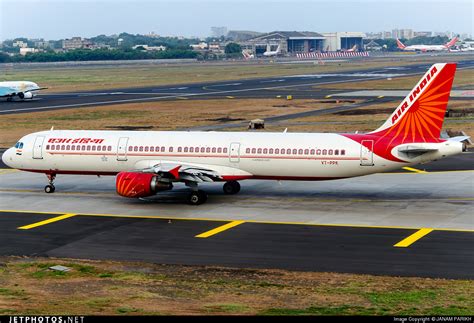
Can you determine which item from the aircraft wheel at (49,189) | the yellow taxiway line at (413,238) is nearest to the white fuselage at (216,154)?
the aircraft wheel at (49,189)

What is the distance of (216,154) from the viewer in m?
49.9

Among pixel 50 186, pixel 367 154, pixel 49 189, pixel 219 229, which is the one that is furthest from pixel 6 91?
pixel 219 229

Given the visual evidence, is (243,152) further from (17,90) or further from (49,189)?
(17,90)

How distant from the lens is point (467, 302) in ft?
91.0

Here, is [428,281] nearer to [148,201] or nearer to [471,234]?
[471,234]

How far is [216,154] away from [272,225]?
28.2ft

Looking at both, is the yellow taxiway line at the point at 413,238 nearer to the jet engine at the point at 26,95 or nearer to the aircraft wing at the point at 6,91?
the jet engine at the point at 26,95

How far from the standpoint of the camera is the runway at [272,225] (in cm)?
3550

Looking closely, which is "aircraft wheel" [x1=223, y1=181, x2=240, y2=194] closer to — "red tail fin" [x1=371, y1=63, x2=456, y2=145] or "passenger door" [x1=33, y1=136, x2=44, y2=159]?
"red tail fin" [x1=371, y1=63, x2=456, y2=145]

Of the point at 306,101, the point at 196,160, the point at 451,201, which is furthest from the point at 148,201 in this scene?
the point at 306,101

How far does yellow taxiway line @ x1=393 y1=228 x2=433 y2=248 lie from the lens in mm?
37375

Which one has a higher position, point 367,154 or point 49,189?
point 367,154

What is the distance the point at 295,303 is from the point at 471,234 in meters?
15.0

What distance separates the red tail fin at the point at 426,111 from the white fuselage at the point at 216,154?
4.48 ft
